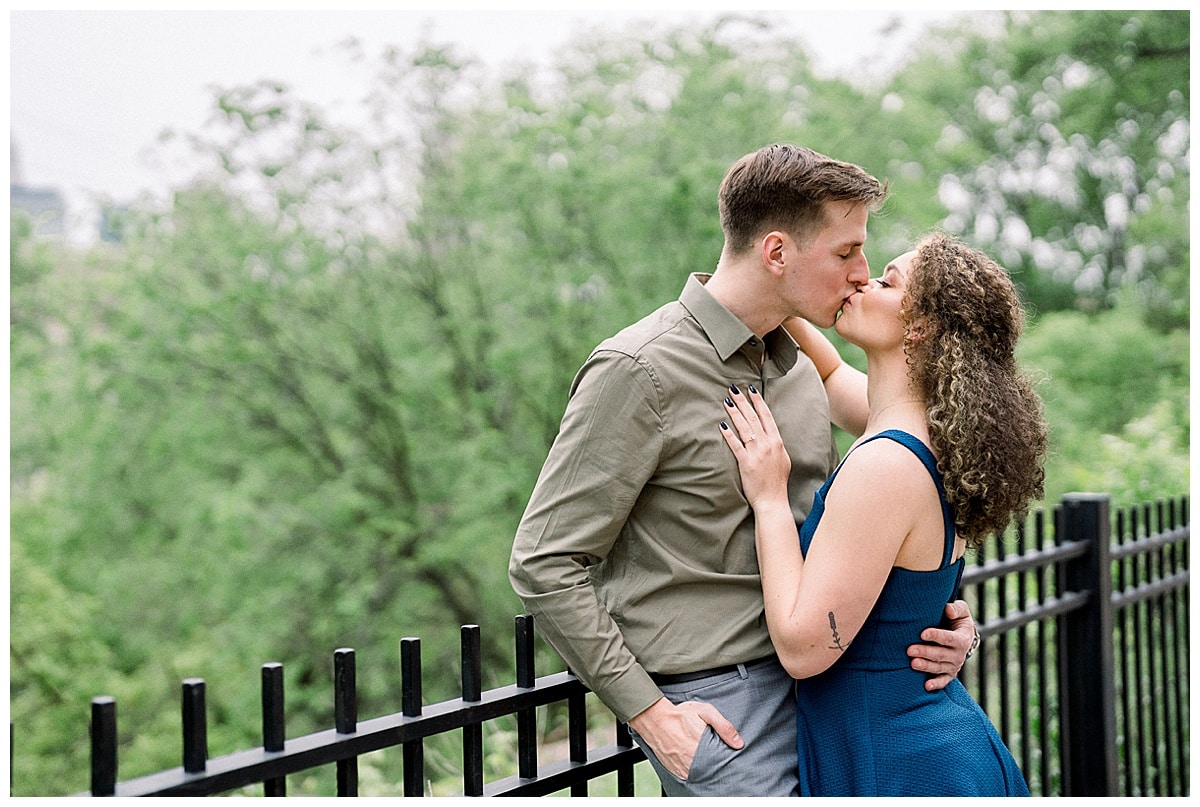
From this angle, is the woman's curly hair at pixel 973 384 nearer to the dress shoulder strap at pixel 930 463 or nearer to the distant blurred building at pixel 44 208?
the dress shoulder strap at pixel 930 463

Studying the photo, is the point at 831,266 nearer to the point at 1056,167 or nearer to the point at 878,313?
the point at 878,313

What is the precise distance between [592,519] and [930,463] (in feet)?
2.38

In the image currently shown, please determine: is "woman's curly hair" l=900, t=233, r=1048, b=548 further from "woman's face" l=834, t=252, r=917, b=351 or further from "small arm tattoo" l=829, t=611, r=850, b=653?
"small arm tattoo" l=829, t=611, r=850, b=653

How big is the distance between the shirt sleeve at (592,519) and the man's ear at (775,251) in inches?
16.2

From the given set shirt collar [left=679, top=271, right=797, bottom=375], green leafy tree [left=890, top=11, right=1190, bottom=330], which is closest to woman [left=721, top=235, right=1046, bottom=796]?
shirt collar [left=679, top=271, right=797, bottom=375]

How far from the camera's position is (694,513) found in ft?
7.88

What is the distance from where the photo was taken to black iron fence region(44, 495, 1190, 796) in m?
1.98

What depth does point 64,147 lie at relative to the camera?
40.1 ft

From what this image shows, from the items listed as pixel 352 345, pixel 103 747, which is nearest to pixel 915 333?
pixel 103 747

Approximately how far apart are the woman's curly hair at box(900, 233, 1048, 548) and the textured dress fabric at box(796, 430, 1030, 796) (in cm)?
6

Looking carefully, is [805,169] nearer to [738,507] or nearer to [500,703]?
[738,507]

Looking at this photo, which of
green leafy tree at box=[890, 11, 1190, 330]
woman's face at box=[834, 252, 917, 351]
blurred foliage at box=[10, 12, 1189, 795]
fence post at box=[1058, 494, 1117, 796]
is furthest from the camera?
green leafy tree at box=[890, 11, 1190, 330]

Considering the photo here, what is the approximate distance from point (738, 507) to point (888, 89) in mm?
11575

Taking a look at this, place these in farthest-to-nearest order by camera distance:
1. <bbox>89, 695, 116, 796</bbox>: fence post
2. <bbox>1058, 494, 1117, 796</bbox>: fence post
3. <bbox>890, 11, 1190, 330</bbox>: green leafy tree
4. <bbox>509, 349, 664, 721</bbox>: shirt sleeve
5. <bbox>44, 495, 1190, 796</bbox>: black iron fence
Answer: <bbox>890, 11, 1190, 330</bbox>: green leafy tree → <bbox>1058, 494, 1117, 796</bbox>: fence post → <bbox>509, 349, 664, 721</bbox>: shirt sleeve → <bbox>44, 495, 1190, 796</bbox>: black iron fence → <bbox>89, 695, 116, 796</bbox>: fence post
